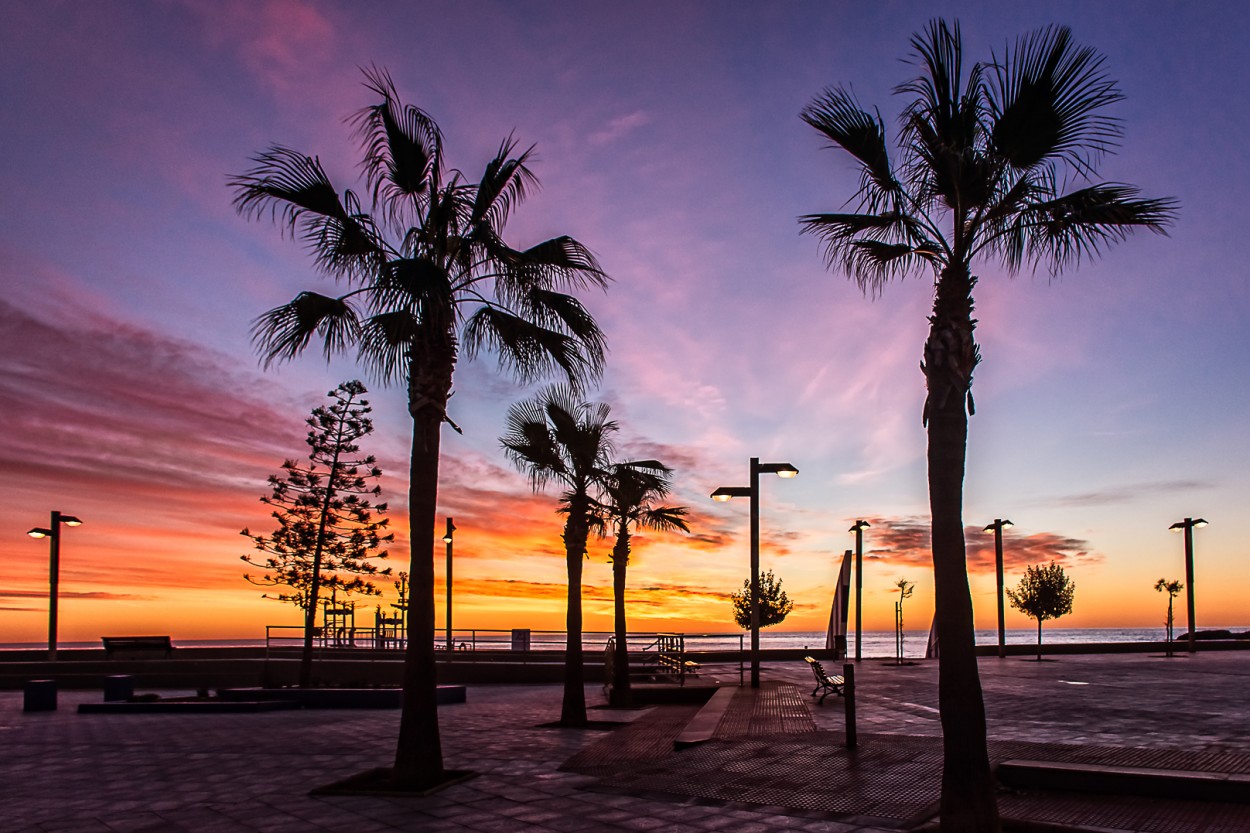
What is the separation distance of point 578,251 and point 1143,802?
27.4 feet

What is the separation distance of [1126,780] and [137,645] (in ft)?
102

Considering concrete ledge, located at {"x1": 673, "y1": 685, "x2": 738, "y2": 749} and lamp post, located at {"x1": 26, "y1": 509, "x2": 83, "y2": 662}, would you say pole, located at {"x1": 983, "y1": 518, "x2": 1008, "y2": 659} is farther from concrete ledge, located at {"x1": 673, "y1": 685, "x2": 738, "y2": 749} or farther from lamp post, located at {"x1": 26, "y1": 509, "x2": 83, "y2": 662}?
lamp post, located at {"x1": 26, "y1": 509, "x2": 83, "y2": 662}

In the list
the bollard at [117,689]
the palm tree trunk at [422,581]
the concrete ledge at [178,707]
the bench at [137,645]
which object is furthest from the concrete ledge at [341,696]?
the bench at [137,645]

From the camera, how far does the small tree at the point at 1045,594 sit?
49.5 meters

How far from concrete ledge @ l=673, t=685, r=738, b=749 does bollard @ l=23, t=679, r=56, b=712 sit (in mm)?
14562

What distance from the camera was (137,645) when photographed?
30344 mm

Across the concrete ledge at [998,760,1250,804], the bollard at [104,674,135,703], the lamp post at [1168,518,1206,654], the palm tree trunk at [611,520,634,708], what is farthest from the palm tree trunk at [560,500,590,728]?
the lamp post at [1168,518,1206,654]

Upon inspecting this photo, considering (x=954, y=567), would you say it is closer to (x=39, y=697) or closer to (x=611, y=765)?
(x=611, y=765)

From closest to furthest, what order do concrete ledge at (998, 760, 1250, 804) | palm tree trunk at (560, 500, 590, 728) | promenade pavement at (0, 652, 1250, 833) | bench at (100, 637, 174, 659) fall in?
concrete ledge at (998, 760, 1250, 804)
promenade pavement at (0, 652, 1250, 833)
palm tree trunk at (560, 500, 590, 728)
bench at (100, 637, 174, 659)

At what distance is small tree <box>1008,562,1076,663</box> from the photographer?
49.5 m

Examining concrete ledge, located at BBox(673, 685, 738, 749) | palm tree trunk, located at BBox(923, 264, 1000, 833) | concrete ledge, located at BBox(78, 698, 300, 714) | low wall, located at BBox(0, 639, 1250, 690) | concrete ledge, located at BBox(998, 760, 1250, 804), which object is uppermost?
palm tree trunk, located at BBox(923, 264, 1000, 833)

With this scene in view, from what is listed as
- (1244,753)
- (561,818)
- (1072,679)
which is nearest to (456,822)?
(561,818)

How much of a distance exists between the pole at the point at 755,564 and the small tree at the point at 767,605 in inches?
784

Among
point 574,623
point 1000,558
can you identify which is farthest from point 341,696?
point 1000,558
